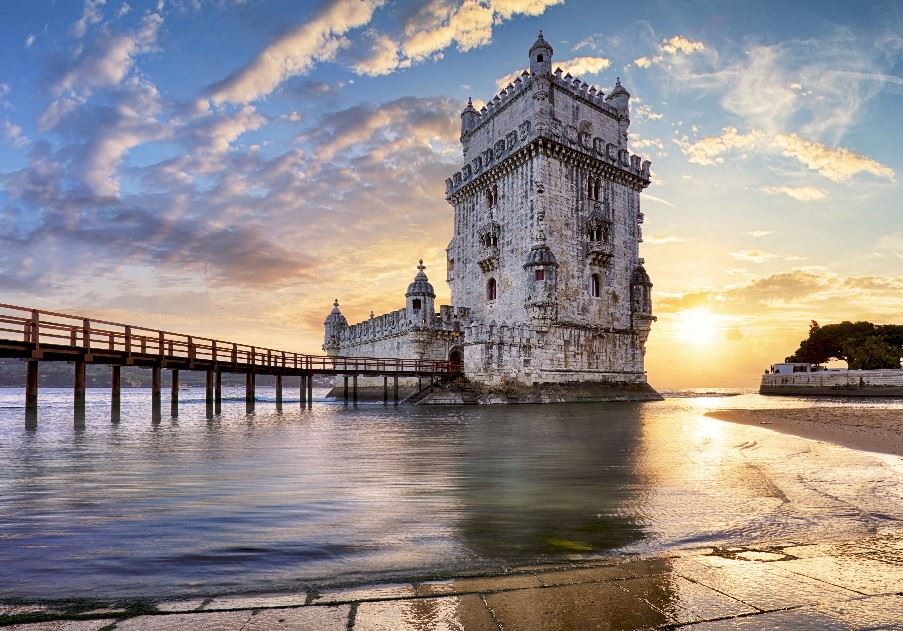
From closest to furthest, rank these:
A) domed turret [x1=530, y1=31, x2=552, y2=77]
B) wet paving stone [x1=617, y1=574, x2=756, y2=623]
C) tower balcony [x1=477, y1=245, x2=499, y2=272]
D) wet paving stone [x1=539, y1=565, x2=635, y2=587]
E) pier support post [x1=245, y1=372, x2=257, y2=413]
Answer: wet paving stone [x1=617, y1=574, x2=756, y2=623] → wet paving stone [x1=539, y1=565, x2=635, y2=587] → pier support post [x1=245, y1=372, x2=257, y2=413] → domed turret [x1=530, y1=31, x2=552, y2=77] → tower balcony [x1=477, y1=245, x2=499, y2=272]

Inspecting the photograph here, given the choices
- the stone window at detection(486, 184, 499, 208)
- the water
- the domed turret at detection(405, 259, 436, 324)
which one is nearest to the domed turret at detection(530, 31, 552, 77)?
the stone window at detection(486, 184, 499, 208)

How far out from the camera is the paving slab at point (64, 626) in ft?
8.75

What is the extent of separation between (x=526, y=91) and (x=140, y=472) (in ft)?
118

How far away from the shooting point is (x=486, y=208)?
40406 millimetres

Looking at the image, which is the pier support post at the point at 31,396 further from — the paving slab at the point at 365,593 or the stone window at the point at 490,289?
the stone window at the point at 490,289

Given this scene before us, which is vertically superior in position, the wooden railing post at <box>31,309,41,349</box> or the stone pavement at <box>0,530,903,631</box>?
the wooden railing post at <box>31,309,41,349</box>

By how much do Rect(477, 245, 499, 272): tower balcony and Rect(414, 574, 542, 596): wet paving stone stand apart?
116 feet

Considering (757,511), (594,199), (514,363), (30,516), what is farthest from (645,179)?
(30,516)

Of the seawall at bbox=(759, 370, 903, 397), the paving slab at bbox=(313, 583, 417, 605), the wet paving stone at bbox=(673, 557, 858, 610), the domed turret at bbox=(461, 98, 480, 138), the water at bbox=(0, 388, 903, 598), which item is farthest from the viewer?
the seawall at bbox=(759, 370, 903, 397)

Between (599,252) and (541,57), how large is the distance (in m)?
13.9

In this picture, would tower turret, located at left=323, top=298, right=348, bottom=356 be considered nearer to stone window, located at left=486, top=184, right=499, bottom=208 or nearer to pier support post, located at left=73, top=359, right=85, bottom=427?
stone window, located at left=486, top=184, right=499, bottom=208

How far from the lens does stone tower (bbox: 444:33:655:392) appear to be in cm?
3472

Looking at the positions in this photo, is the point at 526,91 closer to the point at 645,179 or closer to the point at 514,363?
the point at 645,179

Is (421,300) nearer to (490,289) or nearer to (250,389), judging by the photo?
(490,289)
